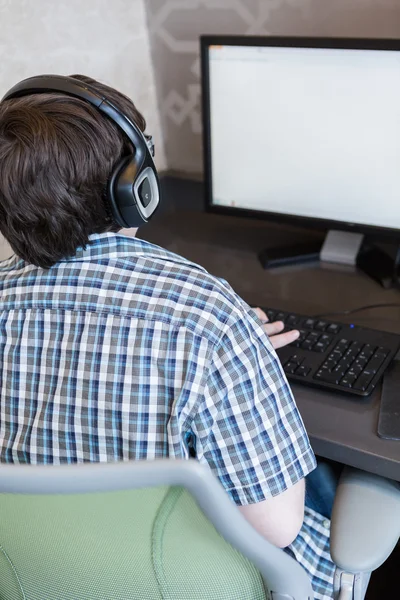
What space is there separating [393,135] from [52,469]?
3.03 feet

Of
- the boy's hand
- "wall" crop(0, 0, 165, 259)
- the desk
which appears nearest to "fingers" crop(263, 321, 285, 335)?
the boy's hand

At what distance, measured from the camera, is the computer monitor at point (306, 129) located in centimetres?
119

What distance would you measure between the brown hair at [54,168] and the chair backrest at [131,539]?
0.30 metres

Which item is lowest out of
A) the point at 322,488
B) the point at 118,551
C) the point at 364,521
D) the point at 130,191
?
the point at 322,488

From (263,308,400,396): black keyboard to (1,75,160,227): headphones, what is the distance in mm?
360

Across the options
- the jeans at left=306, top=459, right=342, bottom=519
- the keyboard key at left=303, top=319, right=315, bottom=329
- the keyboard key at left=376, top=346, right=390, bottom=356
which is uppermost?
the keyboard key at left=376, top=346, right=390, bottom=356

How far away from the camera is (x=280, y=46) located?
1.22 metres

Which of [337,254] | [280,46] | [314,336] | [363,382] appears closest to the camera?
[363,382]

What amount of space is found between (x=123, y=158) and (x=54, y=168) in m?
0.10

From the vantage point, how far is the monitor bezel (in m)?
1.16

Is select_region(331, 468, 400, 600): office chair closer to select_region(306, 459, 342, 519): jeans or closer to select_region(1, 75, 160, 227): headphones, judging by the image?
select_region(306, 459, 342, 519): jeans

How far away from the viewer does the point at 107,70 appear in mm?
1484

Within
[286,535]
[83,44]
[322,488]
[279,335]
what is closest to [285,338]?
[279,335]

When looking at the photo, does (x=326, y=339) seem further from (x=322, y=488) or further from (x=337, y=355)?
(x=322, y=488)
